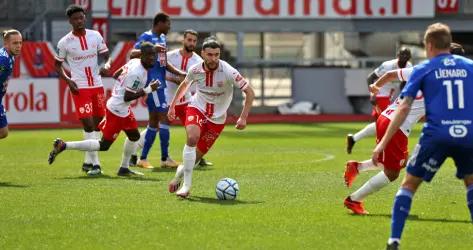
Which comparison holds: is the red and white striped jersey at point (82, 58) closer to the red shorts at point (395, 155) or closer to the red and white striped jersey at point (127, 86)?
the red and white striped jersey at point (127, 86)

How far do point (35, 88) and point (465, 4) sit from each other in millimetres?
13494

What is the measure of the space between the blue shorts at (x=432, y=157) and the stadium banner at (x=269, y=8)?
23.3 metres

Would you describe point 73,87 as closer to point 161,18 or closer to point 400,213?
point 161,18

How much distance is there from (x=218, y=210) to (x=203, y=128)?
1.59 metres

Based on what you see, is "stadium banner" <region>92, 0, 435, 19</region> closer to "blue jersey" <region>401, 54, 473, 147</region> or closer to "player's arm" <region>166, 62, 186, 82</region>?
"player's arm" <region>166, 62, 186, 82</region>

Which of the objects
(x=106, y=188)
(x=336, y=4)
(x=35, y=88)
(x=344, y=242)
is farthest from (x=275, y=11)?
(x=344, y=242)

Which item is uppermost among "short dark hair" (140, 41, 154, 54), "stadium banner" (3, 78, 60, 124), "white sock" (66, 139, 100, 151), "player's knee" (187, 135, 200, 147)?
"short dark hair" (140, 41, 154, 54)

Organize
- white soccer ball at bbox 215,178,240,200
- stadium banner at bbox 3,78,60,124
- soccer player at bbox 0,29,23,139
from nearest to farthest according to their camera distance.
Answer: white soccer ball at bbox 215,178,240,200 < soccer player at bbox 0,29,23,139 < stadium banner at bbox 3,78,60,124

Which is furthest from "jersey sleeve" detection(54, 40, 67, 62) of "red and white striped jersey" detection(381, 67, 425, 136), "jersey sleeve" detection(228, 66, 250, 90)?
"red and white striped jersey" detection(381, 67, 425, 136)

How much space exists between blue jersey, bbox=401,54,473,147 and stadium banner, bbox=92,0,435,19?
919 inches

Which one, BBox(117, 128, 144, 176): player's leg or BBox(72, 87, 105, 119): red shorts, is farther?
BBox(72, 87, 105, 119): red shorts

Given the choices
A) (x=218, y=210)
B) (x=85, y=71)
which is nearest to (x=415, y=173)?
(x=218, y=210)

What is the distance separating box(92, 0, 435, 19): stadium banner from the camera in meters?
31.5

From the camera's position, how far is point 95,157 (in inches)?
604
